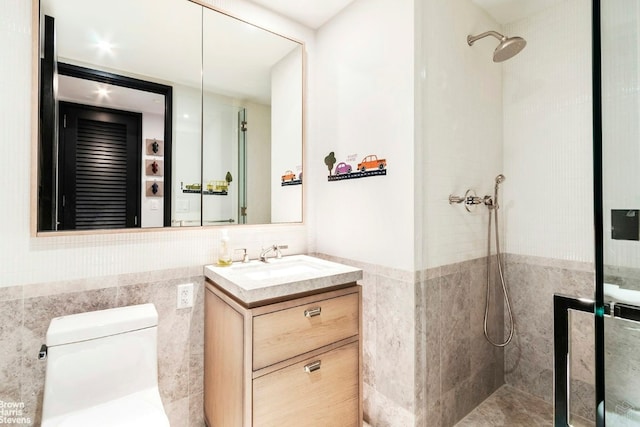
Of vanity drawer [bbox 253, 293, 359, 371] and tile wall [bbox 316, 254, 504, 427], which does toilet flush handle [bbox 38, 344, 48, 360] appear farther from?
tile wall [bbox 316, 254, 504, 427]

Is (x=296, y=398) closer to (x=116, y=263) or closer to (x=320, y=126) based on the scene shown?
(x=116, y=263)

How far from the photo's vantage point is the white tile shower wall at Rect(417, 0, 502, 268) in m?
1.64

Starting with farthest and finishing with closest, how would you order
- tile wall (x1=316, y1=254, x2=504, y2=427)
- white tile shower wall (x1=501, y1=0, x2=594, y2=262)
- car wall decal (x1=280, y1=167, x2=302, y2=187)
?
car wall decal (x1=280, y1=167, x2=302, y2=187), white tile shower wall (x1=501, y1=0, x2=594, y2=262), tile wall (x1=316, y1=254, x2=504, y2=427)

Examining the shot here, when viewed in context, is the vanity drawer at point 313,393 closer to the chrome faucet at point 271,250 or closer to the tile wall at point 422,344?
the tile wall at point 422,344

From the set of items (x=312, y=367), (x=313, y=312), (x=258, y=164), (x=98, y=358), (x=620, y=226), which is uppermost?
(x=258, y=164)

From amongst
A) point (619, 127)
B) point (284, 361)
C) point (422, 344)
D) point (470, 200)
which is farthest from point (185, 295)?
point (619, 127)

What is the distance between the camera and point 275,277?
1.45 m

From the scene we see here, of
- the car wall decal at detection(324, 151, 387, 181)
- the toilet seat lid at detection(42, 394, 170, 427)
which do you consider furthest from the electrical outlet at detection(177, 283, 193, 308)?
the car wall decal at detection(324, 151, 387, 181)

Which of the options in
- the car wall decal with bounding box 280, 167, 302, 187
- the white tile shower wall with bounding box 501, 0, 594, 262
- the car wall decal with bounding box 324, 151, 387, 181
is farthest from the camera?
the car wall decal with bounding box 280, 167, 302, 187

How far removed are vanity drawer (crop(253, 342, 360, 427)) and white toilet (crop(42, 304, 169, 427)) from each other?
1.28 ft

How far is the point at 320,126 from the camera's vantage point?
212 cm

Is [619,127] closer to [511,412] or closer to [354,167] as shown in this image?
[354,167]

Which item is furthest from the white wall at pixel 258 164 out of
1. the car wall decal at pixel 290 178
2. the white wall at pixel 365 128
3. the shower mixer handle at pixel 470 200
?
the shower mixer handle at pixel 470 200

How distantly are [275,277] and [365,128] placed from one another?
998 millimetres
